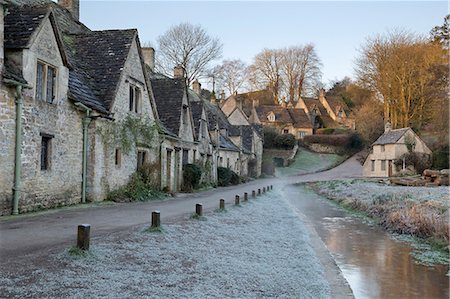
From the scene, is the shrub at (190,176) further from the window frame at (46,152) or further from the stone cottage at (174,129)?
the window frame at (46,152)

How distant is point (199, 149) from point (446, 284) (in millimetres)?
23820

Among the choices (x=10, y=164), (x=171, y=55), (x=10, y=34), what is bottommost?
(x=10, y=164)

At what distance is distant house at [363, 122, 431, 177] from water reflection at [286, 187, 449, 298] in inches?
1600

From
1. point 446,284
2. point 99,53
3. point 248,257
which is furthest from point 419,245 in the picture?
point 99,53

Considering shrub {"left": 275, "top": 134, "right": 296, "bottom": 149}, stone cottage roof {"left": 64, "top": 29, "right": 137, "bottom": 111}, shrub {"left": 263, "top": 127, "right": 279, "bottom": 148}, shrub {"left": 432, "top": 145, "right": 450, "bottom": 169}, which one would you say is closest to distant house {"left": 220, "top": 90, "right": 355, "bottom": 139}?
shrub {"left": 263, "top": 127, "right": 279, "bottom": 148}

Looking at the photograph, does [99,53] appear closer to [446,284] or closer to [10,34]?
[10,34]

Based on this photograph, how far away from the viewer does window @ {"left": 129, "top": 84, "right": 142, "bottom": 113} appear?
810 inches

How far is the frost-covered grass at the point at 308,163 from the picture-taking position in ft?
205

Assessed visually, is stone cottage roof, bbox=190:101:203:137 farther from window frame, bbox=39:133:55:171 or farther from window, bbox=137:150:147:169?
window frame, bbox=39:133:55:171

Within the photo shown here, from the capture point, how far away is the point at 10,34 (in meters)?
13.4

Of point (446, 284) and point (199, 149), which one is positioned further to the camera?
point (199, 149)

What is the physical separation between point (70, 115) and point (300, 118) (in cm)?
→ 6852

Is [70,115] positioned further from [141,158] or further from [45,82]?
[141,158]

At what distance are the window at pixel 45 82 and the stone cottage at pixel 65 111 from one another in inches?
1.2
